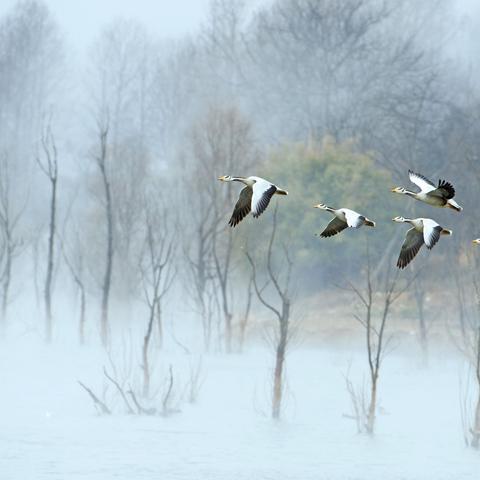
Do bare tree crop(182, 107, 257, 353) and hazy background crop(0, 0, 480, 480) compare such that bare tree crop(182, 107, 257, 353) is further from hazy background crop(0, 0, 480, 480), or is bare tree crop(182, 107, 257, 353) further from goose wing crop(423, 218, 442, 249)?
goose wing crop(423, 218, 442, 249)

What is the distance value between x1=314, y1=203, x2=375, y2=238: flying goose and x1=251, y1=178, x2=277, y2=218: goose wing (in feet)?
1.63

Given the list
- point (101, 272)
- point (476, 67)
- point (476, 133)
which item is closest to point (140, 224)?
point (101, 272)

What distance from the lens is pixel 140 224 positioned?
3975 cm

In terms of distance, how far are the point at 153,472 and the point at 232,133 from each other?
16384mm

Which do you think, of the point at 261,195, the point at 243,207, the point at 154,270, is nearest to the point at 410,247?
the point at 261,195

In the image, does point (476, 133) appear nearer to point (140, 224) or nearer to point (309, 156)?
point (309, 156)

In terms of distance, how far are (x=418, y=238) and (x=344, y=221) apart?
61cm

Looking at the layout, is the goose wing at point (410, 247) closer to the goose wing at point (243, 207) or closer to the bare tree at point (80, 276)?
the goose wing at point (243, 207)

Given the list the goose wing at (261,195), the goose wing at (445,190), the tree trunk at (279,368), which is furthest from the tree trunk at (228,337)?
the goose wing at (445,190)

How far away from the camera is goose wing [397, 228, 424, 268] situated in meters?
11.0

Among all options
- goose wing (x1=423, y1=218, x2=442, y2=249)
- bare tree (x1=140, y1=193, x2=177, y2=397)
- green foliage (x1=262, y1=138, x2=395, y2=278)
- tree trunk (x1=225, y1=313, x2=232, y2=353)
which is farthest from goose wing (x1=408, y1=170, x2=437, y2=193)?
green foliage (x1=262, y1=138, x2=395, y2=278)

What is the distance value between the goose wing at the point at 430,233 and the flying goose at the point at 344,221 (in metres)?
0.44

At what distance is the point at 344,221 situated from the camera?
1148cm

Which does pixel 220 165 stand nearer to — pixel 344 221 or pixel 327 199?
pixel 327 199
